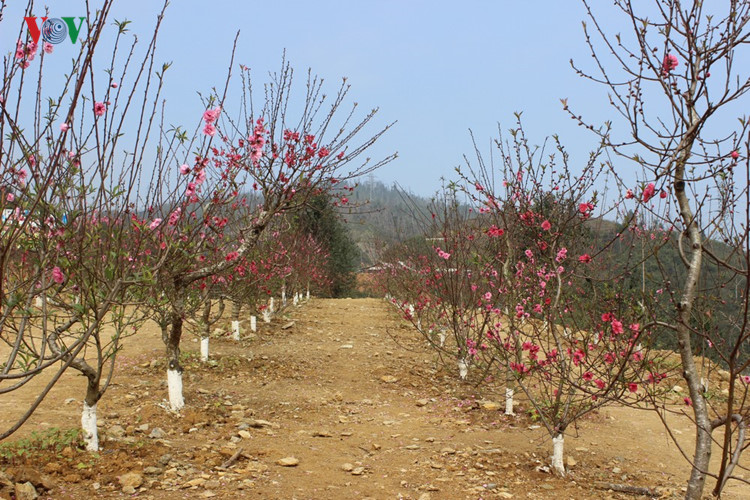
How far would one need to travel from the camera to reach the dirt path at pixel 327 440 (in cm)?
417

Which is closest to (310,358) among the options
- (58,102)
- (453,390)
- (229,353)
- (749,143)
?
(229,353)

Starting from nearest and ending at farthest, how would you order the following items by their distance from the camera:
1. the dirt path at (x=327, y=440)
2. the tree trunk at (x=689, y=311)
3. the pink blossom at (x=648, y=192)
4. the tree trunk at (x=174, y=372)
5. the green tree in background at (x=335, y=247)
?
the tree trunk at (x=689, y=311) → the pink blossom at (x=648, y=192) → the dirt path at (x=327, y=440) → the tree trunk at (x=174, y=372) → the green tree in background at (x=335, y=247)

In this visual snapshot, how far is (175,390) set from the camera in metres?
6.31

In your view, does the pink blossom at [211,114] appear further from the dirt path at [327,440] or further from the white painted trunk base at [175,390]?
the white painted trunk base at [175,390]

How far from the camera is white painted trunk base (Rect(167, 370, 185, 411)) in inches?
247

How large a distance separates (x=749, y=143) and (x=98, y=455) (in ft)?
15.4

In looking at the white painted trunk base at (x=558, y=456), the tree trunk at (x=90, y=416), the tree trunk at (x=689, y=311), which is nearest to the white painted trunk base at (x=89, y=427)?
the tree trunk at (x=90, y=416)

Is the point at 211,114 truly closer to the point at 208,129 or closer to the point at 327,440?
the point at 208,129

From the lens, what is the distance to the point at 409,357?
10.4 m

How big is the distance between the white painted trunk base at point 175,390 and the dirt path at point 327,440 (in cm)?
12

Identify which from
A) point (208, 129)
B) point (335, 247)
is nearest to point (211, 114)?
point (208, 129)

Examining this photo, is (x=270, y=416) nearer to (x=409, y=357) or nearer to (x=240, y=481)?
(x=240, y=481)

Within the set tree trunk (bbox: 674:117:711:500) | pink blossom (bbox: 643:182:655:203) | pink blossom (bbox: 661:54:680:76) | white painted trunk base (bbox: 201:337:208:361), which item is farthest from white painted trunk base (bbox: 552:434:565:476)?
white painted trunk base (bbox: 201:337:208:361)

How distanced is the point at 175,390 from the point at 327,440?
194 cm
